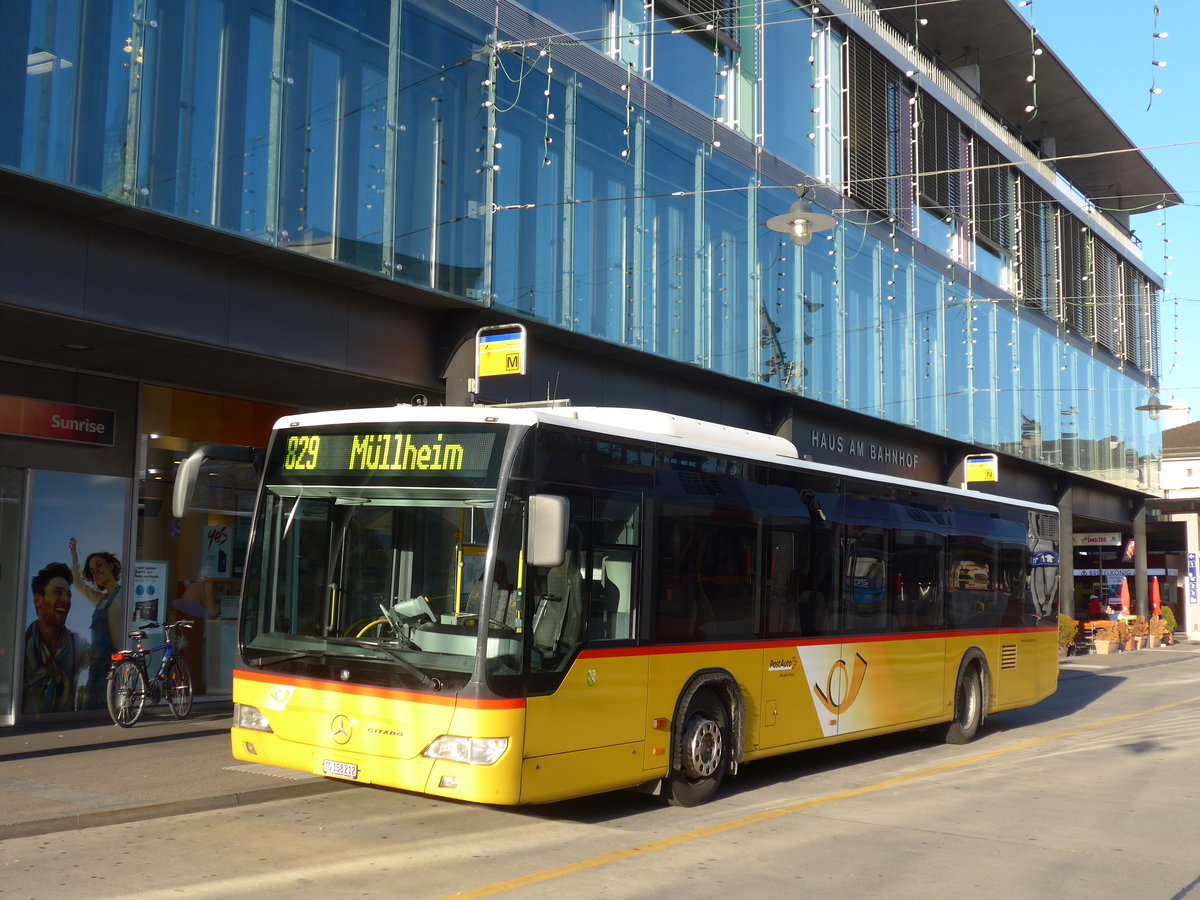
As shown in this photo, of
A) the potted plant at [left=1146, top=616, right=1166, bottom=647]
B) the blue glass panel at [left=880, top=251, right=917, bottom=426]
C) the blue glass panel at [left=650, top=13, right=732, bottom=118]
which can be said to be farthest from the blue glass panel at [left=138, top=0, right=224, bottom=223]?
the potted plant at [left=1146, top=616, right=1166, bottom=647]

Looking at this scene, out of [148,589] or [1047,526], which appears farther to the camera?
[1047,526]

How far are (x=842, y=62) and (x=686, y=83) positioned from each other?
6308mm

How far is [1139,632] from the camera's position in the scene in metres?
38.6

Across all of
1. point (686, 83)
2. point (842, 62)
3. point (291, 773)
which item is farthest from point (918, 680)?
point (842, 62)

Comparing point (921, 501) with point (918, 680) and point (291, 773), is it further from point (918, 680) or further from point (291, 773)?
point (291, 773)

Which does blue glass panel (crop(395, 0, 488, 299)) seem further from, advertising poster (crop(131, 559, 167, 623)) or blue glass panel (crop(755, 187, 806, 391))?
blue glass panel (crop(755, 187, 806, 391))

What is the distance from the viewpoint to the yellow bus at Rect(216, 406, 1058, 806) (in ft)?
25.8

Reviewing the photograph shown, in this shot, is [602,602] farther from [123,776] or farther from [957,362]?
[957,362]

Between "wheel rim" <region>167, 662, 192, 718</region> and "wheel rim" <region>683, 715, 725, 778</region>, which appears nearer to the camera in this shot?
"wheel rim" <region>683, 715, 725, 778</region>

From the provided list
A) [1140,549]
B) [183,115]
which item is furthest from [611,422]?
[1140,549]

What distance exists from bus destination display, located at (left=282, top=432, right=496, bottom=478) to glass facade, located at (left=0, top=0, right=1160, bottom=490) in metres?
3.86

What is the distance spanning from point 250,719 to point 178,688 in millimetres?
5852

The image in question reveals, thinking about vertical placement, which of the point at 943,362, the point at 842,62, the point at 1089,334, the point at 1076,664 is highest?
the point at 842,62

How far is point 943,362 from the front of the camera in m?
28.5
